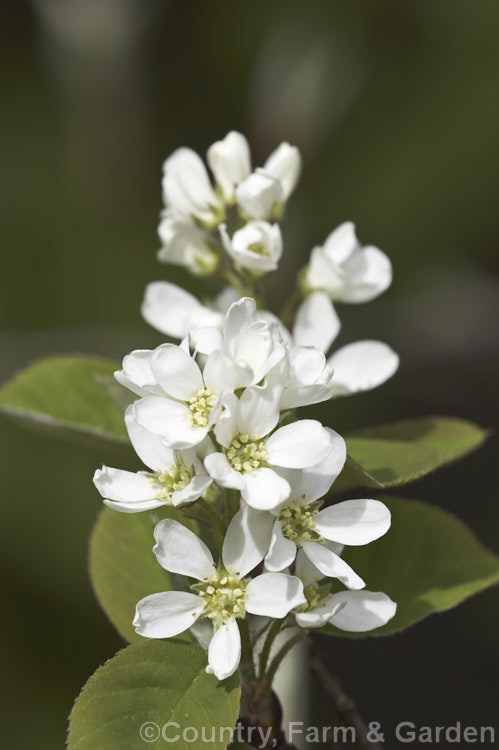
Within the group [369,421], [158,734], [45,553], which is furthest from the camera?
[369,421]

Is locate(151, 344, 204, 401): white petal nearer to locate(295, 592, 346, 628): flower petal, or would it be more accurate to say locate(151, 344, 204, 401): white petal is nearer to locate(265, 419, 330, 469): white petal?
locate(265, 419, 330, 469): white petal

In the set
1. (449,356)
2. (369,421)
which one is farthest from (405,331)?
(369,421)

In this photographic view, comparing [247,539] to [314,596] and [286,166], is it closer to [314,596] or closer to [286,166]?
[314,596]

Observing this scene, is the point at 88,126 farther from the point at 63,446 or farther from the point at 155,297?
the point at 155,297

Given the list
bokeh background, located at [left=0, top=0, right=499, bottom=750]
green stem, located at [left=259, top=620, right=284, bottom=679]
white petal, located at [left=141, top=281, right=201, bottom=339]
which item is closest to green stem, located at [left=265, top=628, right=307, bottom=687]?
green stem, located at [left=259, top=620, right=284, bottom=679]

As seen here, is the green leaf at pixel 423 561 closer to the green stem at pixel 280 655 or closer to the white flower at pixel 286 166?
the green stem at pixel 280 655

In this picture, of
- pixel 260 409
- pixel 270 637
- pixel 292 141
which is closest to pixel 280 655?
pixel 270 637

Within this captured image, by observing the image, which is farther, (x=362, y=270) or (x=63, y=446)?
(x=63, y=446)
